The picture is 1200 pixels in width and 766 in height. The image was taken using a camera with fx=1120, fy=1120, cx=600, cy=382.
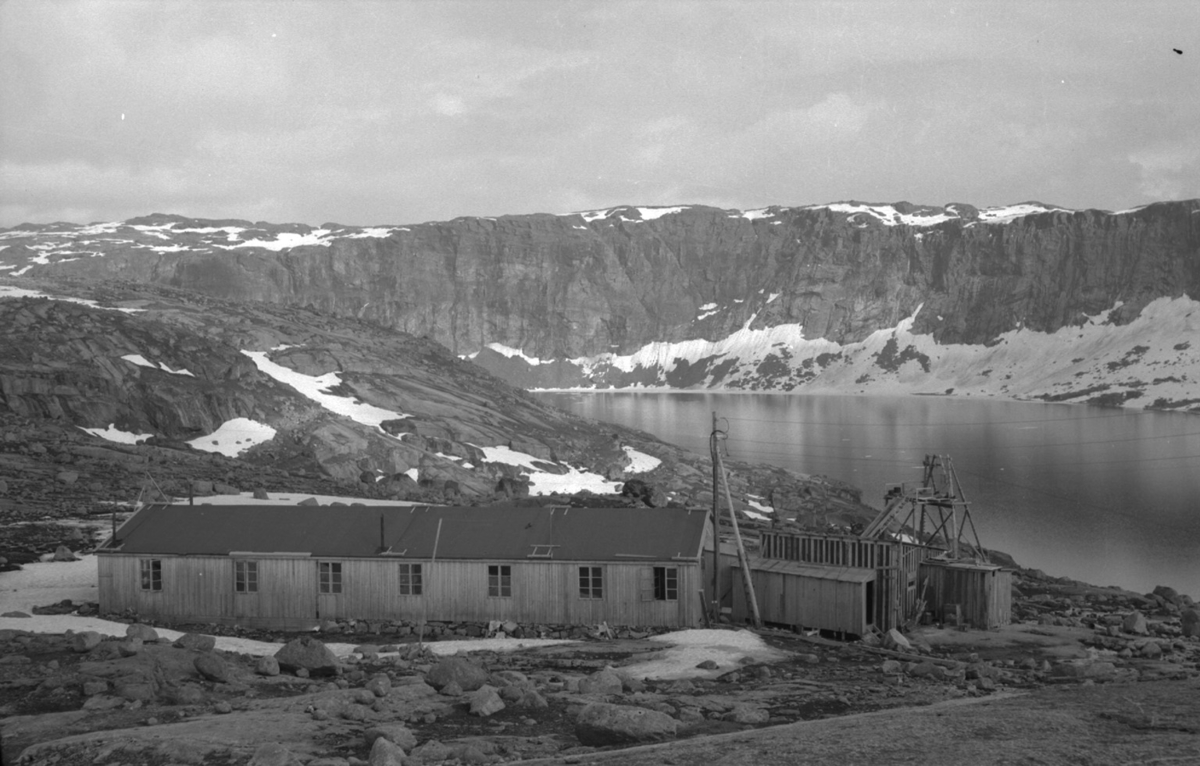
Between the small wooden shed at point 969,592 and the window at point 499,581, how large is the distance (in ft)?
43.6

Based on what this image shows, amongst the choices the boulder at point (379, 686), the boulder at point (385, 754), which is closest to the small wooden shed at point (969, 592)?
the boulder at point (379, 686)

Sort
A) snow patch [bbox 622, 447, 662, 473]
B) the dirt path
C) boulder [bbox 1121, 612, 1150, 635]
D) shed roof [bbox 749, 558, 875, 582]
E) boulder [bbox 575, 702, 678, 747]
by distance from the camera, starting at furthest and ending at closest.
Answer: snow patch [bbox 622, 447, 662, 473], boulder [bbox 1121, 612, 1150, 635], shed roof [bbox 749, 558, 875, 582], boulder [bbox 575, 702, 678, 747], the dirt path

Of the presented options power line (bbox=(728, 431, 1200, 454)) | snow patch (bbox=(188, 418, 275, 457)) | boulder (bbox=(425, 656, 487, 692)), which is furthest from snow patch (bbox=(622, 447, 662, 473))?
boulder (bbox=(425, 656, 487, 692))

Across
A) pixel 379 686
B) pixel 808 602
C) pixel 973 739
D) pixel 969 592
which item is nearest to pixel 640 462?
pixel 969 592

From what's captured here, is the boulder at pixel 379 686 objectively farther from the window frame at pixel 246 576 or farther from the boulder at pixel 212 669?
the window frame at pixel 246 576

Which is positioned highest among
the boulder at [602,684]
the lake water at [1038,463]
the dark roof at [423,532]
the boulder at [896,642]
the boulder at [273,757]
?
the dark roof at [423,532]

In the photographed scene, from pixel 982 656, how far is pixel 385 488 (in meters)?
41.6

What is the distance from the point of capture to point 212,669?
24.5 metres

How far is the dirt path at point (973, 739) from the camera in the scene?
17188 millimetres

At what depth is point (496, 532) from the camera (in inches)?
1359

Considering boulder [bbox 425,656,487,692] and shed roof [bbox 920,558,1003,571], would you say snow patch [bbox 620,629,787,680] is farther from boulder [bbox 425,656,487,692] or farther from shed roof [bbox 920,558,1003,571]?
shed roof [bbox 920,558,1003,571]

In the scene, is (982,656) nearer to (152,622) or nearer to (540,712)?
(540,712)

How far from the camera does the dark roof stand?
33531mm

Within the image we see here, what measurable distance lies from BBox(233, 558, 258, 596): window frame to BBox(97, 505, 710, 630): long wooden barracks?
3 centimetres
